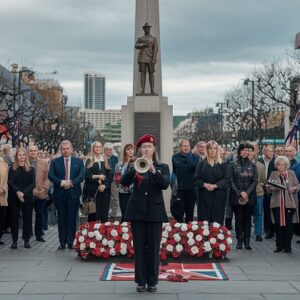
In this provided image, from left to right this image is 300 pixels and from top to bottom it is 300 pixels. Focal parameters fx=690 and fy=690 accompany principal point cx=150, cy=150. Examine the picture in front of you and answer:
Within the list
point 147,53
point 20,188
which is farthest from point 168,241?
point 147,53

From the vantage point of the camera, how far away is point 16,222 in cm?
1391

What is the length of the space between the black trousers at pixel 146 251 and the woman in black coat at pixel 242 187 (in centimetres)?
472

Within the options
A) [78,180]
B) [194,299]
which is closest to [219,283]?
[194,299]

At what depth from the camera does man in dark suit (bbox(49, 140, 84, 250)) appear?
1360 cm

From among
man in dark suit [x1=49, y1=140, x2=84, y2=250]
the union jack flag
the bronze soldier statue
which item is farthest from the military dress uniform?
the bronze soldier statue

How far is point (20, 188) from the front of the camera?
1398 centimetres

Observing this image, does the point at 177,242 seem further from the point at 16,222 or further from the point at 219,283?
the point at 16,222

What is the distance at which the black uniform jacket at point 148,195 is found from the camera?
29.6ft

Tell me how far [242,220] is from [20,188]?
4.52m

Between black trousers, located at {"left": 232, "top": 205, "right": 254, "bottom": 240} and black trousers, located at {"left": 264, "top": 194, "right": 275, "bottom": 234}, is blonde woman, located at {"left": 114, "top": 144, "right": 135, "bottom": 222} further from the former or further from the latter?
black trousers, located at {"left": 264, "top": 194, "right": 275, "bottom": 234}

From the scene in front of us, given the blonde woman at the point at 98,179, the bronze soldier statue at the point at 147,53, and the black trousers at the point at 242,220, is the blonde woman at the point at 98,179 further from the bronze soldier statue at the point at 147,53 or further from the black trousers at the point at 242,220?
the bronze soldier statue at the point at 147,53

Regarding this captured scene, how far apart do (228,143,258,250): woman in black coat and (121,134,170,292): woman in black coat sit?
15.4 ft

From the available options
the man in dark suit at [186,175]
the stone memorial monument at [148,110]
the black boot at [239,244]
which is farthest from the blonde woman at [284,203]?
the stone memorial monument at [148,110]

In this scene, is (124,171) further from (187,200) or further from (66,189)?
(187,200)
